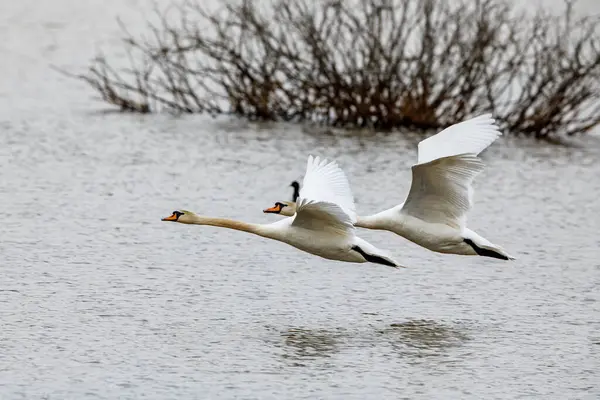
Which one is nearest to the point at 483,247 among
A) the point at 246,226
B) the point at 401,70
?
the point at 246,226

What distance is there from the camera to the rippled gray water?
838 centimetres

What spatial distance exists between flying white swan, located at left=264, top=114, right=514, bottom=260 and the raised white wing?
40cm

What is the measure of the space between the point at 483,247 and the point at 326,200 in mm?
1341

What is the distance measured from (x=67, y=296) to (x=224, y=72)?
1011 centimetres

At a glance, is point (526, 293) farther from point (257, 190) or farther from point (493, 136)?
point (257, 190)

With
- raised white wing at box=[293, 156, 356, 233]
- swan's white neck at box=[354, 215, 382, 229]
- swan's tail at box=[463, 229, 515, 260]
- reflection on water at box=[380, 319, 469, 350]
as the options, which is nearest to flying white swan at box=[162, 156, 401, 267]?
raised white wing at box=[293, 156, 356, 233]

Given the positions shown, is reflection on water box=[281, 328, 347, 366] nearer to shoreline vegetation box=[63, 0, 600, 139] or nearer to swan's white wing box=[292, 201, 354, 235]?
swan's white wing box=[292, 201, 354, 235]

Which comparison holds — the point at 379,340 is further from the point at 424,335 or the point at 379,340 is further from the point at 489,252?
the point at 489,252

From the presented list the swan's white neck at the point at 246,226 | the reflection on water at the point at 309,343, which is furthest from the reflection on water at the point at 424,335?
the swan's white neck at the point at 246,226

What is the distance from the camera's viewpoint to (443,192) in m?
10.1

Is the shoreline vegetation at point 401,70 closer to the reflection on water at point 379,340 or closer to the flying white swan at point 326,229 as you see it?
the flying white swan at point 326,229

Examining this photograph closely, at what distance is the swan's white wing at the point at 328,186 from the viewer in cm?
943

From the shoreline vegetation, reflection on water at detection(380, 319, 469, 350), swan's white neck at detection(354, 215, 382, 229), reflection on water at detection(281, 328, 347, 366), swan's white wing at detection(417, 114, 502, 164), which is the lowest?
reflection on water at detection(281, 328, 347, 366)

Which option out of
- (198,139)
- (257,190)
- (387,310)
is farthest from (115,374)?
(198,139)
